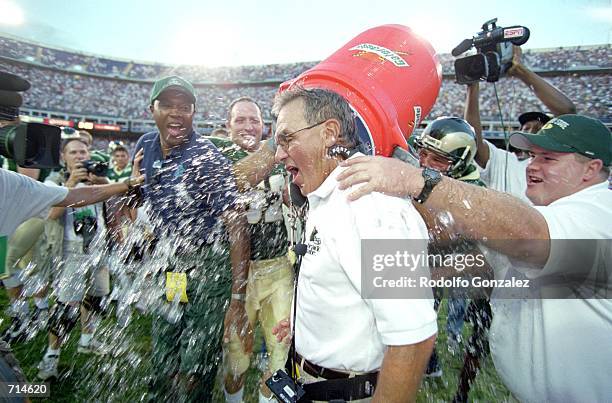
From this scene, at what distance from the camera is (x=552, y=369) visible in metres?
1.93

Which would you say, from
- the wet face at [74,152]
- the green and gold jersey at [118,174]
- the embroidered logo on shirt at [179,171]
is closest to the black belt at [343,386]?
the embroidered logo on shirt at [179,171]

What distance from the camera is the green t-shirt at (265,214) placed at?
3.38m

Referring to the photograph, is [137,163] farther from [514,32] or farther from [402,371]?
[514,32]

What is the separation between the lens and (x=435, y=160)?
3938 millimetres

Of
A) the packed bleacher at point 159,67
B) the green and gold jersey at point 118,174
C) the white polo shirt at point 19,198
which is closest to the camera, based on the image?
the white polo shirt at point 19,198

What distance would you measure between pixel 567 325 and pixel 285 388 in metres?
1.40

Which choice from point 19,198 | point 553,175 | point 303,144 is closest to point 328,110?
point 303,144

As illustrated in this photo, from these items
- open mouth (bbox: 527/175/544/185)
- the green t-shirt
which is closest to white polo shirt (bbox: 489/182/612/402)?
open mouth (bbox: 527/175/544/185)

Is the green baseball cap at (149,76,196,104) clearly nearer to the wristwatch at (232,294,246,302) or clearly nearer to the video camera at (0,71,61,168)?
the video camera at (0,71,61,168)

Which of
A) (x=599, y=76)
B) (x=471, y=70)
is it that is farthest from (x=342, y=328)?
(x=599, y=76)

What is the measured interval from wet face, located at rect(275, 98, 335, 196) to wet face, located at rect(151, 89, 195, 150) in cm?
160

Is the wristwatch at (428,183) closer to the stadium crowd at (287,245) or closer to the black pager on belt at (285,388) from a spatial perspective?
the stadium crowd at (287,245)

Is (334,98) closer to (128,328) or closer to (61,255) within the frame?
(61,255)

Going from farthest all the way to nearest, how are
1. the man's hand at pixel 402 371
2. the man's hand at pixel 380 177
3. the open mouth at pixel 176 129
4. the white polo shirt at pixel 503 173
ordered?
the white polo shirt at pixel 503 173, the open mouth at pixel 176 129, the man's hand at pixel 380 177, the man's hand at pixel 402 371
